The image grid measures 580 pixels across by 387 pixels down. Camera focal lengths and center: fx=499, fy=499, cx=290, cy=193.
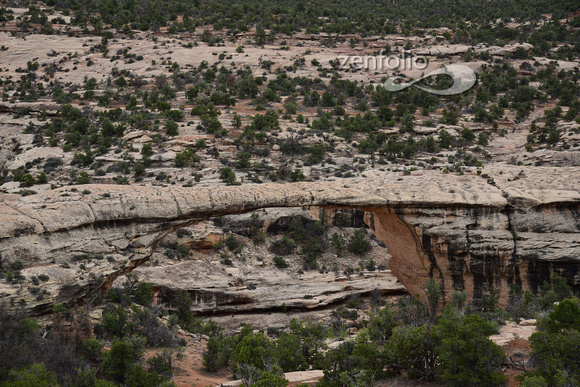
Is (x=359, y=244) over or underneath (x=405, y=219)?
underneath

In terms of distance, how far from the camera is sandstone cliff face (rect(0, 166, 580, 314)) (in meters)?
20.9

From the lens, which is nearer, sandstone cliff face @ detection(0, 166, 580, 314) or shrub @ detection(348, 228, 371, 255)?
sandstone cliff face @ detection(0, 166, 580, 314)

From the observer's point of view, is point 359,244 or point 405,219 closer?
point 405,219

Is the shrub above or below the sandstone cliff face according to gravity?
below

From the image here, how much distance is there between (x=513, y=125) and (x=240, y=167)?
23.7 m

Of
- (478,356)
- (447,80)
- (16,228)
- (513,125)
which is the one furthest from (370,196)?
(447,80)

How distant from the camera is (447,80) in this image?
49.9 m

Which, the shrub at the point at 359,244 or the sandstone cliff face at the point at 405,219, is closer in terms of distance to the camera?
the sandstone cliff face at the point at 405,219

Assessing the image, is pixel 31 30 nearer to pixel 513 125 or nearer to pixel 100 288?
pixel 100 288

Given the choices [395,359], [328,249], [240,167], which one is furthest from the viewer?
[328,249]

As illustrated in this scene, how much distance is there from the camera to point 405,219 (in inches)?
1011

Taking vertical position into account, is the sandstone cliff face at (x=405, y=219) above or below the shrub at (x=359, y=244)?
above

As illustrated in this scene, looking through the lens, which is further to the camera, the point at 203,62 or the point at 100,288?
the point at 203,62

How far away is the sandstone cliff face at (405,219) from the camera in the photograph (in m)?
20.9
